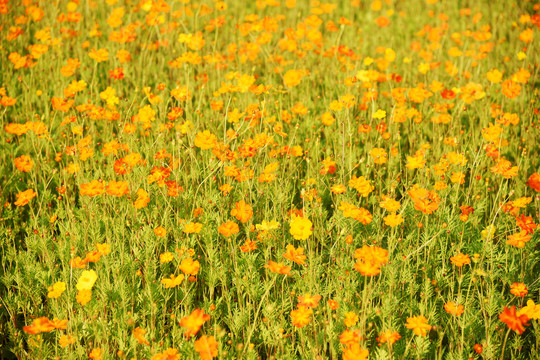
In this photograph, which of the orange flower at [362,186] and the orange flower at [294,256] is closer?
the orange flower at [294,256]

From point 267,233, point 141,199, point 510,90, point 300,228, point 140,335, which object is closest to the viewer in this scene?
point 140,335

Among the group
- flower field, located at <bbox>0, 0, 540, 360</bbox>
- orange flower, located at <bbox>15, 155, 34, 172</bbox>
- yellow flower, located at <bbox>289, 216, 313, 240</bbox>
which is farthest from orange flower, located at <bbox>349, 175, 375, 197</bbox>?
orange flower, located at <bbox>15, 155, 34, 172</bbox>

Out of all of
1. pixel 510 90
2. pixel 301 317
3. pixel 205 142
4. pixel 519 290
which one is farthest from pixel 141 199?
pixel 510 90

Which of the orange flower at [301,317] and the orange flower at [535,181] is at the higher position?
the orange flower at [535,181]

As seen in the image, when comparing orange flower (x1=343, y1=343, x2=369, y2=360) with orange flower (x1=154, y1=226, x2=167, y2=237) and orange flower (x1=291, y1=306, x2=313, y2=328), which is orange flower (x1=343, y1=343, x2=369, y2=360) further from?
orange flower (x1=154, y1=226, x2=167, y2=237)

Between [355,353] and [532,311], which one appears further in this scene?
[532,311]

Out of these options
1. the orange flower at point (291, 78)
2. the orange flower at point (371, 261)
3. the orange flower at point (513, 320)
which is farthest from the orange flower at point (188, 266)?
the orange flower at point (291, 78)

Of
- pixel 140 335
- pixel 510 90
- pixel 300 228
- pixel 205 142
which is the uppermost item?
pixel 510 90

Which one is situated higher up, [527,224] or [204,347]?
[527,224]

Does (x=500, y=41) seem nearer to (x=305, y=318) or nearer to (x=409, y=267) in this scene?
(x=409, y=267)

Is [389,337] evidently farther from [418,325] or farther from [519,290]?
[519,290]

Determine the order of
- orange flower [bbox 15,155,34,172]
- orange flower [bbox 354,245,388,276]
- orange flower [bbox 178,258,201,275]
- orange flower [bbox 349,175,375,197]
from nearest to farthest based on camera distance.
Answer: orange flower [bbox 354,245,388,276], orange flower [bbox 178,258,201,275], orange flower [bbox 349,175,375,197], orange flower [bbox 15,155,34,172]

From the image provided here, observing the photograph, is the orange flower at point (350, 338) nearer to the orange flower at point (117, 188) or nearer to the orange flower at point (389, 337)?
the orange flower at point (389, 337)

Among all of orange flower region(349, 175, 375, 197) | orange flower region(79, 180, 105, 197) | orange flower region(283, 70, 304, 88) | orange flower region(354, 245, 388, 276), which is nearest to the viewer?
orange flower region(354, 245, 388, 276)
